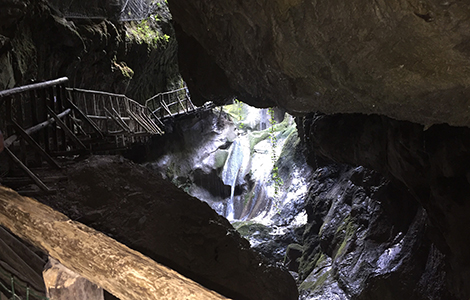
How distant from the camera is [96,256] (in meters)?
2.00

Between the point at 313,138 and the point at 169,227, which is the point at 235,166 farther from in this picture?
the point at 169,227

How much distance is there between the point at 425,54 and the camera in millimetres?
3031

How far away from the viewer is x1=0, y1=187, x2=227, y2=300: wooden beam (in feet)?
5.60

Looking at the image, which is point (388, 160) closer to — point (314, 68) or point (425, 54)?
point (314, 68)

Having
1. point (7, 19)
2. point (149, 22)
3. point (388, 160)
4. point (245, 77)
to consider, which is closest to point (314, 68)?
point (245, 77)

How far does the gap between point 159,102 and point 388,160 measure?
1316 cm

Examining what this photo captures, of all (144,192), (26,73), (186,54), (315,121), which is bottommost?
(144,192)

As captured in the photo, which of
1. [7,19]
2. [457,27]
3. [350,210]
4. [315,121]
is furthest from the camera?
[350,210]

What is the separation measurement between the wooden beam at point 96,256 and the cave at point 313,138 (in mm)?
57

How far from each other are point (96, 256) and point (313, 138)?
295 inches

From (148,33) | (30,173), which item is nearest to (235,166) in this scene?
(148,33)

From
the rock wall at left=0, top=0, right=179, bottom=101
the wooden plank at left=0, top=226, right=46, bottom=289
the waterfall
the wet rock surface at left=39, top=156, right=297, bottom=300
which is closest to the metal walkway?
the wet rock surface at left=39, top=156, right=297, bottom=300

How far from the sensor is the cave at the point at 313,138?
128 inches

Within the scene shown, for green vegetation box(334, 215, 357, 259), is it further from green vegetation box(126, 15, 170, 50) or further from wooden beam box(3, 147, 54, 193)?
green vegetation box(126, 15, 170, 50)
